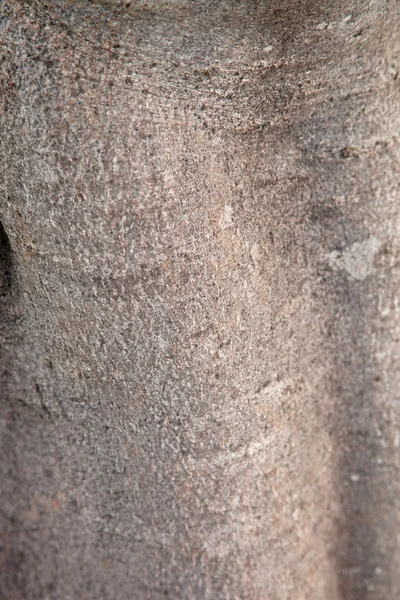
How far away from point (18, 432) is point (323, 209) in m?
0.59

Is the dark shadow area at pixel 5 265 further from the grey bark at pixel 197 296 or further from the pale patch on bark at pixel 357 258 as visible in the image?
the pale patch on bark at pixel 357 258

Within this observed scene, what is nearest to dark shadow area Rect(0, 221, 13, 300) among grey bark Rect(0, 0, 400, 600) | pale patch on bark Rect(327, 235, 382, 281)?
grey bark Rect(0, 0, 400, 600)

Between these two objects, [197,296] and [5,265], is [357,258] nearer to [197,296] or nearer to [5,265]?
[197,296]

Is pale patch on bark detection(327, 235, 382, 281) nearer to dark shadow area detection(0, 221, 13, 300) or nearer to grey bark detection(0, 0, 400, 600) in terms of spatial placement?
grey bark detection(0, 0, 400, 600)

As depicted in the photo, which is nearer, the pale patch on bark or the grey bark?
the grey bark

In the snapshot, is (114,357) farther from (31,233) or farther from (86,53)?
(86,53)

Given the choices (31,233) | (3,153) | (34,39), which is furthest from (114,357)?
(34,39)

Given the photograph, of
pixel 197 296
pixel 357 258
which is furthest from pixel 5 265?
pixel 357 258

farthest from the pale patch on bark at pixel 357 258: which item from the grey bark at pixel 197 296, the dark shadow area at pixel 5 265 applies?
the dark shadow area at pixel 5 265

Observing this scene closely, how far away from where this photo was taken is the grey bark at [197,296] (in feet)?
2.27

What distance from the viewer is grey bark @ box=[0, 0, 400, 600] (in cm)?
69

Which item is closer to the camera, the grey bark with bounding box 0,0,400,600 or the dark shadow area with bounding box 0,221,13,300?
the grey bark with bounding box 0,0,400,600

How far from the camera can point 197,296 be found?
760 mm

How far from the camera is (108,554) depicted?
930 mm
